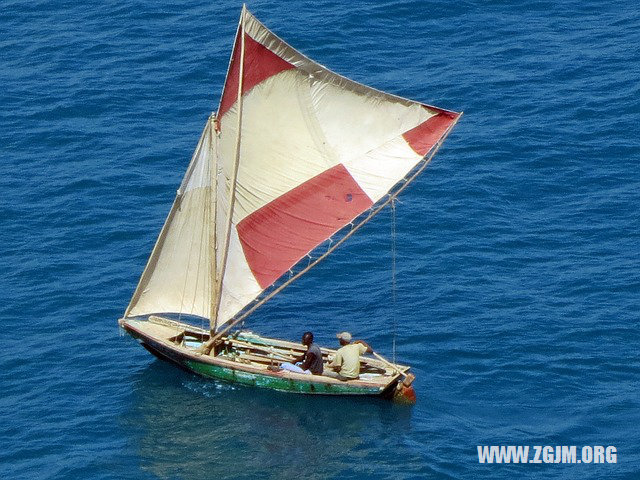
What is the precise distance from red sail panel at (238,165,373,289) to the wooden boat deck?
2.37 metres

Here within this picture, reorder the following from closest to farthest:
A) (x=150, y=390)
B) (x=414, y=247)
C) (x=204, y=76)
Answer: (x=150, y=390), (x=414, y=247), (x=204, y=76)

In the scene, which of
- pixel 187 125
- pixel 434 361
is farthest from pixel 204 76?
pixel 434 361

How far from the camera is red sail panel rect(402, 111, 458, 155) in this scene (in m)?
46.2

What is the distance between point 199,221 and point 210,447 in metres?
8.23

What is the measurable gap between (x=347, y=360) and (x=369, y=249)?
10194 millimetres

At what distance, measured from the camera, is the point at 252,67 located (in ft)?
149

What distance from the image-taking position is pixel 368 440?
144ft

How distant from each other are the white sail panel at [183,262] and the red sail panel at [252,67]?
3079mm

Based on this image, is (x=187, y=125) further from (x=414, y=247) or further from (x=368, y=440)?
(x=368, y=440)

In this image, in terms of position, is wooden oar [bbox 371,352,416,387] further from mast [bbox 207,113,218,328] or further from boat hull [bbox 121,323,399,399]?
mast [bbox 207,113,218,328]

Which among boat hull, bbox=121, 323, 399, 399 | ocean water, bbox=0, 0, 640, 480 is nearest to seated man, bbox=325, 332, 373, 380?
boat hull, bbox=121, 323, 399, 399

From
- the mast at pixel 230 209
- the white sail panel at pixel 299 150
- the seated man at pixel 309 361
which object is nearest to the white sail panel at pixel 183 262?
the mast at pixel 230 209

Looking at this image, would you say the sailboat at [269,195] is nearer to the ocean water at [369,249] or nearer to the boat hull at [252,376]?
the boat hull at [252,376]

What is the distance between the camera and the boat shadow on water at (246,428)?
42906 mm
